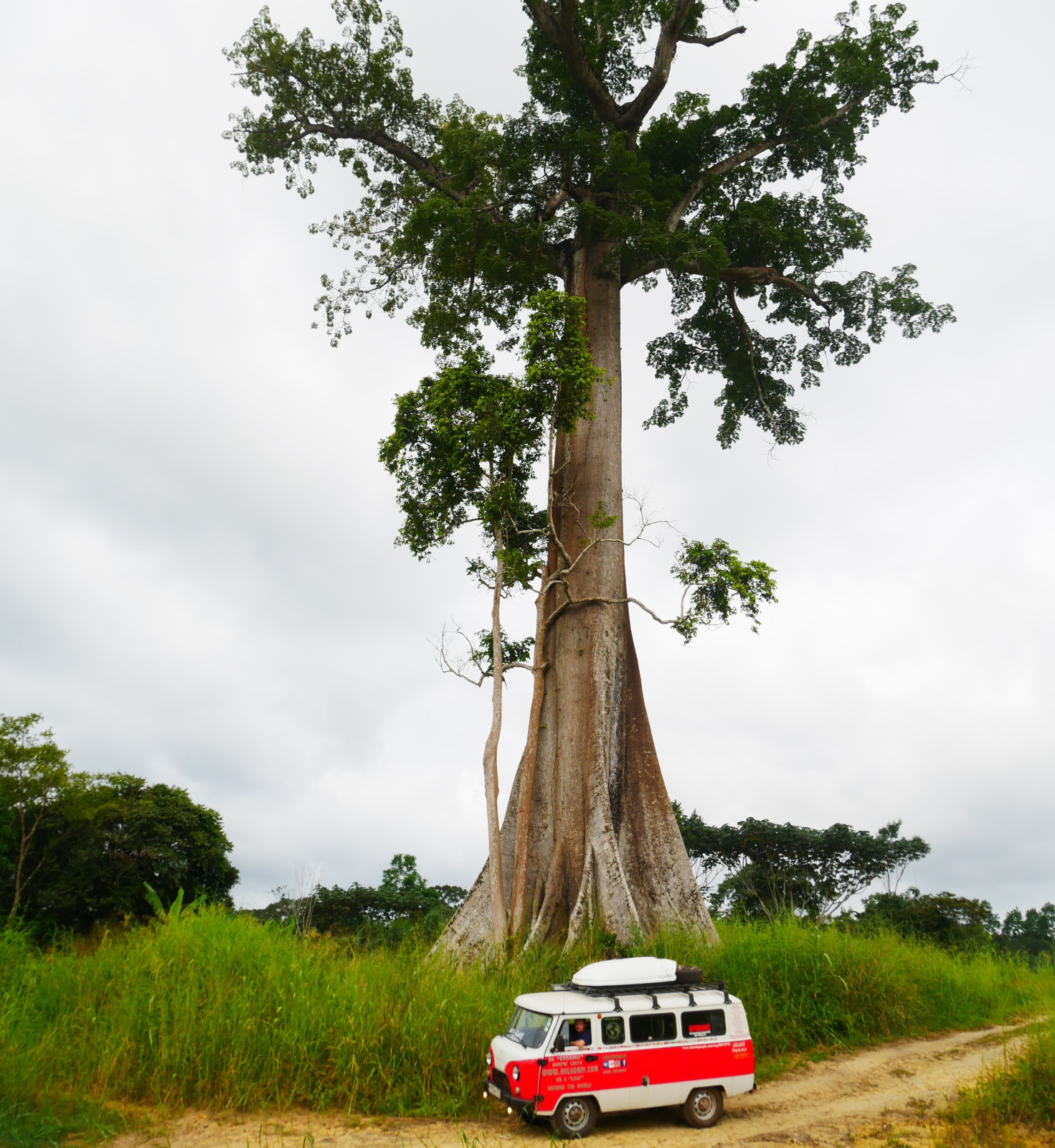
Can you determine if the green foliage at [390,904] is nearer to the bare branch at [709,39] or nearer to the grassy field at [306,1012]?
the grassy field at [306,1012]

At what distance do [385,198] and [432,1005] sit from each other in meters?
14.1

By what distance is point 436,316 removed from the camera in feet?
51.8

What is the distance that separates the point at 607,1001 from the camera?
251 inches

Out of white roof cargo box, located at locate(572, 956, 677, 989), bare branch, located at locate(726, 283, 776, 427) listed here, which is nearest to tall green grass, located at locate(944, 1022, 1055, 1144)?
white roof cargo box, located at locate(572, 956, 677, 989)

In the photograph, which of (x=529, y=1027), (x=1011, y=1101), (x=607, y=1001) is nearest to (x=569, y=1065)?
(x=529, y=1027)

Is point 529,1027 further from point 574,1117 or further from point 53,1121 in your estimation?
point 53,1121

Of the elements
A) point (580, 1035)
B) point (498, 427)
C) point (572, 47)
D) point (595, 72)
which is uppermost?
point (595, 72)

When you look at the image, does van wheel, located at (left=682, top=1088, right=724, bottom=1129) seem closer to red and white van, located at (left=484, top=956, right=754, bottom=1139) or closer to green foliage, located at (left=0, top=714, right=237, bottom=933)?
red and white van, located at (left=484, top=956, right=754, bottom=1139)

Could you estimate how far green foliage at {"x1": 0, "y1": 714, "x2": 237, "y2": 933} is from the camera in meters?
17.4

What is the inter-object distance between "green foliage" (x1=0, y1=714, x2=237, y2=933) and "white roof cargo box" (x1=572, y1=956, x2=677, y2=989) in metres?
13.7

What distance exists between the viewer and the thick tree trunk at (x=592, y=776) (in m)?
10.1

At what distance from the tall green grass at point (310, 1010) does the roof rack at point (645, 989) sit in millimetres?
894

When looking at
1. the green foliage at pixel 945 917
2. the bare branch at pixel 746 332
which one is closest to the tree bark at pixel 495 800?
the bare branch at pixel 746 332

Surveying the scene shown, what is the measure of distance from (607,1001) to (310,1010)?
7.56 feet
